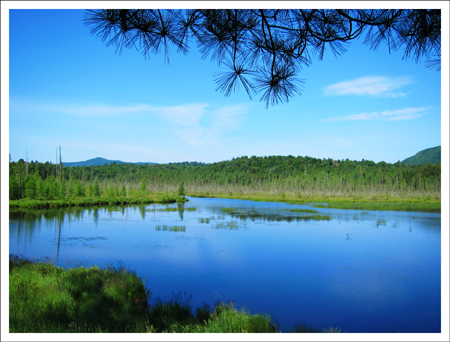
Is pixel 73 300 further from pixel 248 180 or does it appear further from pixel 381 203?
pixel 248 180

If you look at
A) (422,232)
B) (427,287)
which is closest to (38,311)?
(427,287)

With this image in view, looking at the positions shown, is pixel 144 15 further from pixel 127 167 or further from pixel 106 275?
pixel 127 167

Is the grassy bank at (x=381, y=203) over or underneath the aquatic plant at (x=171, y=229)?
underneath

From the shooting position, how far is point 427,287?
9312mm

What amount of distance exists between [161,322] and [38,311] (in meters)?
1.94

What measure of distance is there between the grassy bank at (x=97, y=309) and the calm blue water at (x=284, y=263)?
1526mm

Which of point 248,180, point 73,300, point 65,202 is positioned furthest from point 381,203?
point 248,180

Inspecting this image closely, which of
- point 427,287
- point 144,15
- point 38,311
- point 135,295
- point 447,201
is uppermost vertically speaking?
point 144,15

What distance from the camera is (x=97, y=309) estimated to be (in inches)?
218

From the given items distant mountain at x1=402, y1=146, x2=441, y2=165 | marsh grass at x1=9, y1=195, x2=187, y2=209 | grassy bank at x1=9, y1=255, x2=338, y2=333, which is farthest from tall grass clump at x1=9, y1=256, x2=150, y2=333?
distant mountain at x1=402, y1=146, x2=441, y2=165

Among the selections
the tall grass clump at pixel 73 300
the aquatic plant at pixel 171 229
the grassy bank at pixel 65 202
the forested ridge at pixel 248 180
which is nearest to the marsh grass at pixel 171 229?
the aquatic plant at pixel 171 229

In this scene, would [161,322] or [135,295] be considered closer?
[161,322]

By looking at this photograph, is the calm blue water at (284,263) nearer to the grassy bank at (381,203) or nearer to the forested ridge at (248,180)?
the grassy bank at (381,203)

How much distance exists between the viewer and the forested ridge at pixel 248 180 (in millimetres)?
38481
